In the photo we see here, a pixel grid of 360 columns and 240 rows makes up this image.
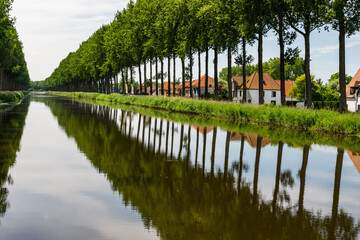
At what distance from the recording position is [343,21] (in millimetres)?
25547

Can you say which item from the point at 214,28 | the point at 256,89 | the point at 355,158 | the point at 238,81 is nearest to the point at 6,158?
the point at 355,158

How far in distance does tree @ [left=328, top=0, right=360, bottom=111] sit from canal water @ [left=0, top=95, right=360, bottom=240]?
39.7 ft

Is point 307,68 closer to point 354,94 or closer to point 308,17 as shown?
point 308,17

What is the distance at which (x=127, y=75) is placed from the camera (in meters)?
84.9

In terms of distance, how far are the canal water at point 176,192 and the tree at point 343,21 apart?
1210cm

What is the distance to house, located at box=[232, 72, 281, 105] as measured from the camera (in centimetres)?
9450

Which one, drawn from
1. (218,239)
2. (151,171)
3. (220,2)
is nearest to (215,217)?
(218,239)

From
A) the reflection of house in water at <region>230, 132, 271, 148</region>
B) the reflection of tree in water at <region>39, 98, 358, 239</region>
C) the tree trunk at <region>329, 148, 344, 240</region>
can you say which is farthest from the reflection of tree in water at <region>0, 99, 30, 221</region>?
the reflection of house in water at <region>230, 132, 271, 148</region>

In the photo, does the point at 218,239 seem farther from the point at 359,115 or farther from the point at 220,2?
the point at 220,2

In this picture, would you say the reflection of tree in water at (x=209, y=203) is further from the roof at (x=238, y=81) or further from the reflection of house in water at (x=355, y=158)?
the roof at (x=238, y=81)

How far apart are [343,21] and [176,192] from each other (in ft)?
73.4

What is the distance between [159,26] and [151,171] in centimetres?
4600

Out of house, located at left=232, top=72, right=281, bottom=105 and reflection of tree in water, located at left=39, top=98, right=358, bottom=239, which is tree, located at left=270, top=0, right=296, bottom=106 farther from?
house, located at left=232, top=72, right=281, bottom=105

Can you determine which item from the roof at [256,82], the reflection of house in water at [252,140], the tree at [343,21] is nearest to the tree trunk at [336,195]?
the reflection of house in water at [252,140]
